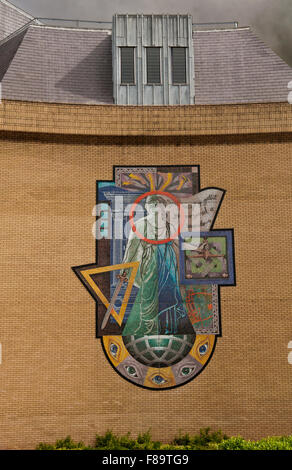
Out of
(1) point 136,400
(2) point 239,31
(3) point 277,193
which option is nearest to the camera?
(1) point 136,400

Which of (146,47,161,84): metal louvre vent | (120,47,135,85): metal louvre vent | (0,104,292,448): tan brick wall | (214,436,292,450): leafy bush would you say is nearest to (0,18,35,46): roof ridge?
(120,47,135,85): metal louvre vent

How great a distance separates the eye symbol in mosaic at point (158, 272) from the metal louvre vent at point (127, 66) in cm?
417

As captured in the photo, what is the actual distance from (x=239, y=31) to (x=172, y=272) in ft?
34.4

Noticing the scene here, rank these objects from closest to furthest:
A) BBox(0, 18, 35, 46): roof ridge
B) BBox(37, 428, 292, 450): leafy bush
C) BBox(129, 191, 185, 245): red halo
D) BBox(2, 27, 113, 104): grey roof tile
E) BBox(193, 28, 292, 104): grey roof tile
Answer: BBox(37, 428, 292, 450): leafy bush
BBox(129, 191, 185, 245): red halo
BBox(2, 27, 113, 104): grey roof tile
BBox(193, 28, 292, 104): grey roof tile
BBox(0, 18, 35, 46): roof ridge

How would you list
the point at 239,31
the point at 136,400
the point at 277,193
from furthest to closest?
the point at 239,31, the point at 277,193, the point at 136,400

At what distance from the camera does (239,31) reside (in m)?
18.7

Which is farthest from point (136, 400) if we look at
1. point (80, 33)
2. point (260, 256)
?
point (80, 33)

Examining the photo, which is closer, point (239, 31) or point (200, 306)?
point (200, 306)

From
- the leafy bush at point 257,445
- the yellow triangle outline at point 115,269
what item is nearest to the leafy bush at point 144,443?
the leafy bush at point 257,445

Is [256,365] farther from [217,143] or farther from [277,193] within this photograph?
[217,143]

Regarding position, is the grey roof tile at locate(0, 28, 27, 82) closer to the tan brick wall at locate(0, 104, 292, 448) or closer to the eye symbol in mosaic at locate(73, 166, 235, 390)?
the tan brick wall at locate(0, 104, 292, 448)

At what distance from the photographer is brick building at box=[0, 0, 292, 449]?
13727 millimetres

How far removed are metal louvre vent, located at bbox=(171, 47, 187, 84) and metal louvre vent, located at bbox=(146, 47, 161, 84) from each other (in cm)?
55

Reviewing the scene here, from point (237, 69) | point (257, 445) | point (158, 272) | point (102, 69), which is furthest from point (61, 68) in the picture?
point (257, 445)
